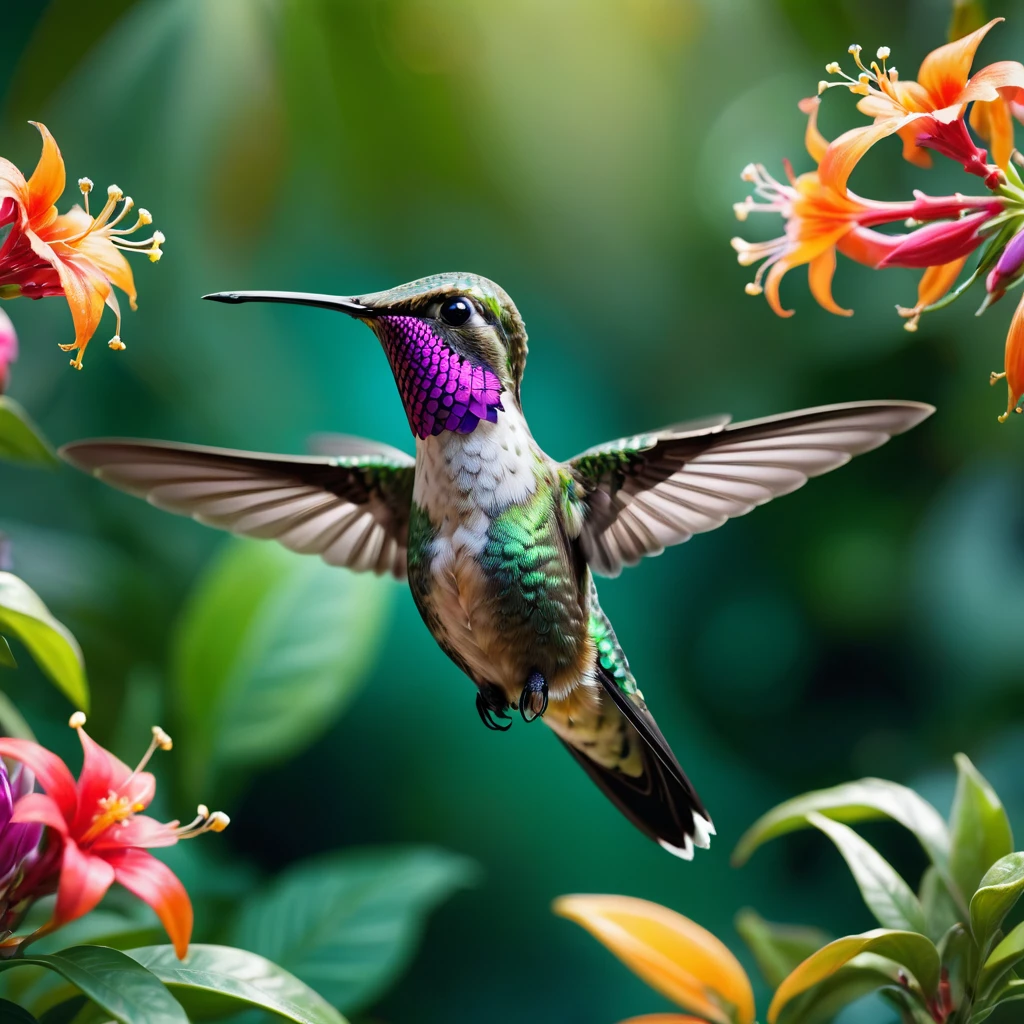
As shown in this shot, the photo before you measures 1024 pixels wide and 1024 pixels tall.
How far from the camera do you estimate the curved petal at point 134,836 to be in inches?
27.2

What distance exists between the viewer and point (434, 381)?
0.67m

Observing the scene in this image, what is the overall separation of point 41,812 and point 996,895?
62 centimetres

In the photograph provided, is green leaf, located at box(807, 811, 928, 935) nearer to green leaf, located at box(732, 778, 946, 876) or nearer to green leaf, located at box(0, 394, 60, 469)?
green leaf, located at box(732, 778, 946, 876)

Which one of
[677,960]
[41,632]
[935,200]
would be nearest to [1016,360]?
[935,200]

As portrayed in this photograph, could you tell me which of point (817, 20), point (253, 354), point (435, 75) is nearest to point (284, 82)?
point (435, 75)

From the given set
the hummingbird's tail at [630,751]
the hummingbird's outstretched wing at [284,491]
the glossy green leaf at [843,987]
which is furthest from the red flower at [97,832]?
the glossy green leaf at [843,987]

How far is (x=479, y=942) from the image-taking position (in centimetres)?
174

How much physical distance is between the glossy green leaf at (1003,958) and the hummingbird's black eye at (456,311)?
0.57m

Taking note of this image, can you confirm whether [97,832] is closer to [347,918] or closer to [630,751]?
[630,751]

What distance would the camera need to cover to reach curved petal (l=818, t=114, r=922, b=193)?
2.28 ft

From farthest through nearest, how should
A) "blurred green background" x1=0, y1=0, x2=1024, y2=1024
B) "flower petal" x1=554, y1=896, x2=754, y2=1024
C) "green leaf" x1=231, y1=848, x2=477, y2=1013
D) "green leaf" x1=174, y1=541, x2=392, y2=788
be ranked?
1. "blurred green background" x1=0, y1=0, x2=1024, y2=1024
2. "green leaf" x1=174, y1=541, x2=392, y2=788
3. "green leaf" x1=231, y1=848, x2=477, y2=1013
4. "flower petal" x1=554, y1=896, x2=754, y2=1024

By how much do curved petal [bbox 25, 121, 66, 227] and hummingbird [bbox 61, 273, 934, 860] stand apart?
0.50 feet

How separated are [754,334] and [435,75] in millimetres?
703

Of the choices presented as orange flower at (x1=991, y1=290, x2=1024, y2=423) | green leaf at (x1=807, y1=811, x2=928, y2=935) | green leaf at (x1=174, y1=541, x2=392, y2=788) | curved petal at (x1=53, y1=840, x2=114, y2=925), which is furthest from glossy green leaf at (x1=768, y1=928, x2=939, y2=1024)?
green leaf at (x1=174, y1=541, x2=392, y2=788)
